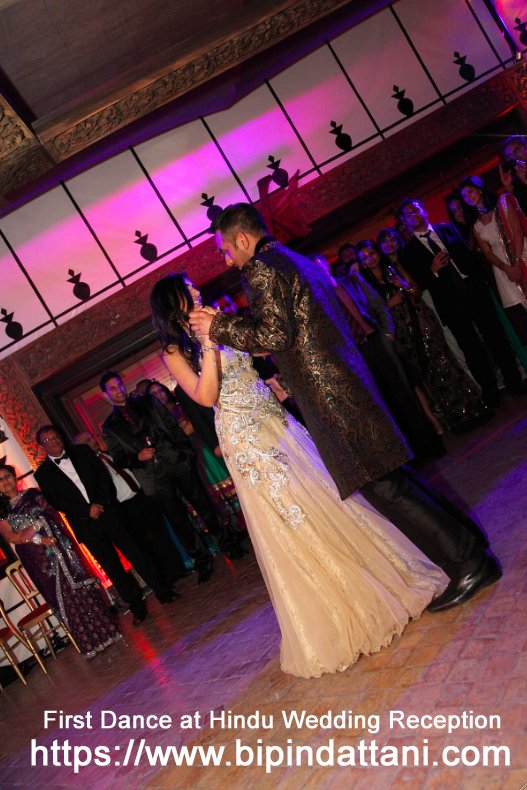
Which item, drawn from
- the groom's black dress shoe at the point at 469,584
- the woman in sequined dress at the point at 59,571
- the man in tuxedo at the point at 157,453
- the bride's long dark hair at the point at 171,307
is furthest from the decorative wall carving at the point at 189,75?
the groom's black dress shoe at the point at 469,584

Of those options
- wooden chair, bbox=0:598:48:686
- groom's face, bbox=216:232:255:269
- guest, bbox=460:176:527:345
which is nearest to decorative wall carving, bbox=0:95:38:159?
groom's face, bbox=216:232:255:269

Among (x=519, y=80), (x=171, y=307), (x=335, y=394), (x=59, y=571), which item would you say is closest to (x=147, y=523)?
(x=59, y=571)

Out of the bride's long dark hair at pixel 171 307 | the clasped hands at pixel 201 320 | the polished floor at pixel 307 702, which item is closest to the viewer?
the polished floor at pixel 307 702

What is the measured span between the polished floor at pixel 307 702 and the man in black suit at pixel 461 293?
1247mm

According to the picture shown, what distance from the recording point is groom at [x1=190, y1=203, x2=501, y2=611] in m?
2.62

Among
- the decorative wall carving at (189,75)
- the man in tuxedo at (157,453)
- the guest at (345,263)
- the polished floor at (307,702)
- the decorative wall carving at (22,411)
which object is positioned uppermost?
the decorative wall carving at (189,75)

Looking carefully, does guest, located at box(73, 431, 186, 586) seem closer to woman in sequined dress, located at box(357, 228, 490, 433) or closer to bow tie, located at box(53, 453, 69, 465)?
bow tie, located at box(53, 453, 69, 465)

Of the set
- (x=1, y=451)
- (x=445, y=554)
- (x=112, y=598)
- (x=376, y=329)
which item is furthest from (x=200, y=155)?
(x=445, y=554)

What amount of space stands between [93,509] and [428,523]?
3891 millimetres

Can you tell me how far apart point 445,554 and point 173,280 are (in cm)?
164

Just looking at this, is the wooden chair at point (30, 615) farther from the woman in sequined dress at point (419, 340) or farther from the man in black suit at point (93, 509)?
the woman in sequined dress at point (419, 340)

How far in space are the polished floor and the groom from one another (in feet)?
0.87

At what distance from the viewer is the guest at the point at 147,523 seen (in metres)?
6.36

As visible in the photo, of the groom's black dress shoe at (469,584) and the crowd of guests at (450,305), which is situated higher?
the crowd of guests at (450,305)
